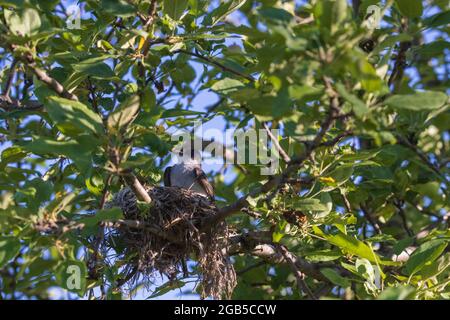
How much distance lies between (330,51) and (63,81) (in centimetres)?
201

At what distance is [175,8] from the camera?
382cm

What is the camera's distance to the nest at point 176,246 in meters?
4.43

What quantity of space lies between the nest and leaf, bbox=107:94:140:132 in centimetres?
124

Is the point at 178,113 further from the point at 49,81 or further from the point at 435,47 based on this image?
the point at 435,47

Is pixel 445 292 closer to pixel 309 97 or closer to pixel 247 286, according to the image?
pixel 309 97

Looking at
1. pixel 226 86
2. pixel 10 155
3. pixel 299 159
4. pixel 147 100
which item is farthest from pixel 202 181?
pixel 299 159

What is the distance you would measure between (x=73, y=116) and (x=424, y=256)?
1852 mm

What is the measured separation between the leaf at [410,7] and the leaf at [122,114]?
1285mm

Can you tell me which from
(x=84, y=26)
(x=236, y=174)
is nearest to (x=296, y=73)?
(x=84, y=26)

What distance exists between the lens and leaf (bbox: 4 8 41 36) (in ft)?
10.8

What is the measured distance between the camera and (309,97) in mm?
2732

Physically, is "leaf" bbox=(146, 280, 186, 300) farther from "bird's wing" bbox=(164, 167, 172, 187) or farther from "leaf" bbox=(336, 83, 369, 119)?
"leaf" bbox=(336, 83, 369, 119)

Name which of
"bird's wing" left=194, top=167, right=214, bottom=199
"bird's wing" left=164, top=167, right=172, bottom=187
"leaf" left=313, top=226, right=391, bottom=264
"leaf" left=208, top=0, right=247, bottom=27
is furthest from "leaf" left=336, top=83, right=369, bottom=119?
"bird's wing" left=164, top=167, right=172, bottom=187

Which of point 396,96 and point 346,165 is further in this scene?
point 346,165
